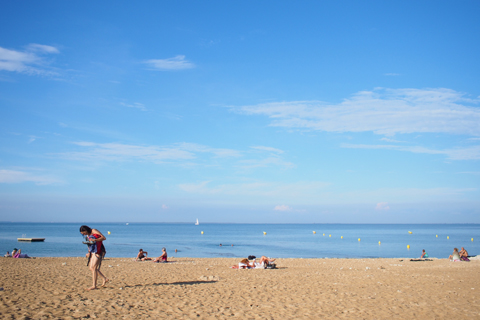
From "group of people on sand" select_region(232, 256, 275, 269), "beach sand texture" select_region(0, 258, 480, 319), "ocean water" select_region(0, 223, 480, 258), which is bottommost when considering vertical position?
"ocean water" select_region(0, 223, 480, 258)

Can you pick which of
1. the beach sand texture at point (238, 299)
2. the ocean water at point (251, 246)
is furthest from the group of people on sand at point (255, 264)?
the ocean water at point (251, 246)

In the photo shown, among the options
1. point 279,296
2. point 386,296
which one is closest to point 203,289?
point 279,296

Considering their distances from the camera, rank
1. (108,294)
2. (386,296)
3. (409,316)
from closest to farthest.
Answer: (409,316), (108,294), (386,296)

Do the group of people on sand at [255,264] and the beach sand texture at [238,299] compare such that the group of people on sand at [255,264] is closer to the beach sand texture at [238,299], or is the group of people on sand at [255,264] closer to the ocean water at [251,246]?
the beach sand texture at [238,299]

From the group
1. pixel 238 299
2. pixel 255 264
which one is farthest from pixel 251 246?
pixel 238 299

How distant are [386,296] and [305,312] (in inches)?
142

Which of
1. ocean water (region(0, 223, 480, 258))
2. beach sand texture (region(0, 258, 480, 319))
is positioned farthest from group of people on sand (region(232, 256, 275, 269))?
ocean water (region(0, 223, 480, 258))

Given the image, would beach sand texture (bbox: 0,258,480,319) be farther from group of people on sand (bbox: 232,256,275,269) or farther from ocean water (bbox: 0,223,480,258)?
ocean water (bbox: 0,223,480,258)

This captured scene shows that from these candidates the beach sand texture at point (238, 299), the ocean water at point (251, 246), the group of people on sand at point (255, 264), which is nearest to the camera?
the beach sand texture at point (238, 299)

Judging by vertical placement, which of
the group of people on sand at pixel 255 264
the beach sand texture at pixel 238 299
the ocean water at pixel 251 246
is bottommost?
the ocean water at pixel 251 246

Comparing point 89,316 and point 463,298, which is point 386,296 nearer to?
point 463,298

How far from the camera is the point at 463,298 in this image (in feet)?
35.3

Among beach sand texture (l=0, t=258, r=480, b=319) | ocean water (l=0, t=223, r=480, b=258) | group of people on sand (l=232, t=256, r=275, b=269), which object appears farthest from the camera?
ocean water (l=0, t=223, r=480, b=258)

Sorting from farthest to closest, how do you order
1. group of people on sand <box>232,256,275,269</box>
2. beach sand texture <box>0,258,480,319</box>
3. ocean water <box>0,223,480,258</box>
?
1. ocean water <box>0,223,480,258</box>
2. group of people on sand <box>232,256,275,269</box>
3. beach sand texture <box>0,258,480,319</box>
